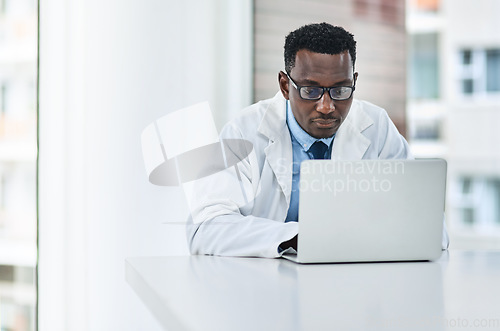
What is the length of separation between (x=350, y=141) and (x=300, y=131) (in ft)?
0.48

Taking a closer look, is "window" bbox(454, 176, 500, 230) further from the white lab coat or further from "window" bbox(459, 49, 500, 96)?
the white lab coat

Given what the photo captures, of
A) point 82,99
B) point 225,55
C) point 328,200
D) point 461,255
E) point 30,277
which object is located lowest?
point 30,277

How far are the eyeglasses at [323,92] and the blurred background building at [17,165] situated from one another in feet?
3.62

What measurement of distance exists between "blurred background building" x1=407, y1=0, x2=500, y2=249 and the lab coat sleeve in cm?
331

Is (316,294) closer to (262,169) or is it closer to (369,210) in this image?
(369,210)

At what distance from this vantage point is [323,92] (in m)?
1.71

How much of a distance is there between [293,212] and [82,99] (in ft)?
3.18

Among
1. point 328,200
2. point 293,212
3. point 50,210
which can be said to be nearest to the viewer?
point 328,200

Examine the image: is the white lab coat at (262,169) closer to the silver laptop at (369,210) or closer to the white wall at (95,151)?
the silver laptop at (369,210)

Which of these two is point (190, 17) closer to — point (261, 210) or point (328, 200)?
point (261, 210)

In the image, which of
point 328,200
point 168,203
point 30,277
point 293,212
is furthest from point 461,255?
point 30,277

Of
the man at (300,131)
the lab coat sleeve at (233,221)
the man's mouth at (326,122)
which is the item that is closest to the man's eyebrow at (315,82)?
the man at (300,131)

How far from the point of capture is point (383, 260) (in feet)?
3.77

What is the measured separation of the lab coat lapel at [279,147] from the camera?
167 centimetres
